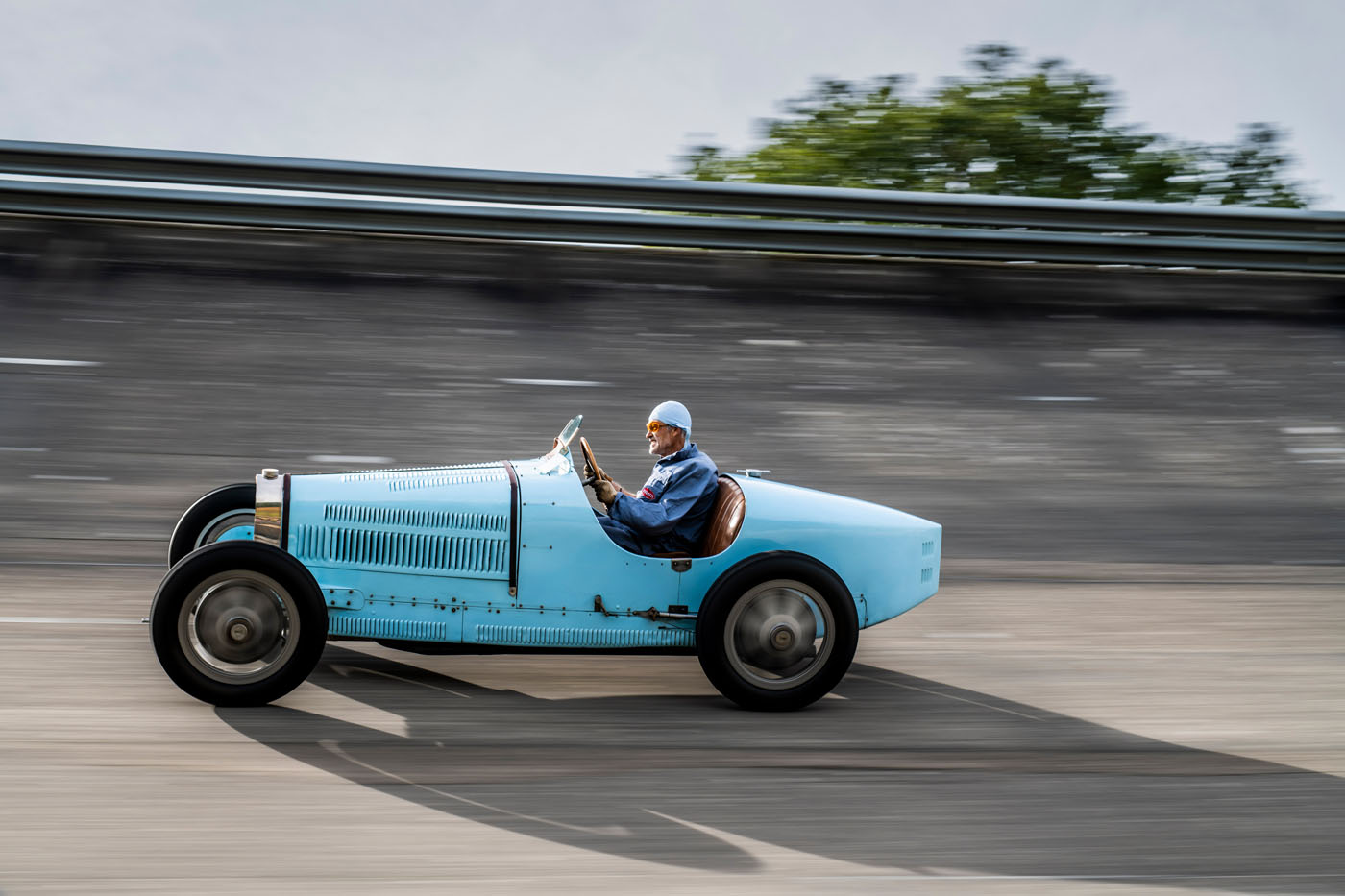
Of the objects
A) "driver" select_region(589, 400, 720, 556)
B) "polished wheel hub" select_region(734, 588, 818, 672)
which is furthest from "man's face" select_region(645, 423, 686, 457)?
"polished wheel hub" select_region(734, 588, 818, 672)

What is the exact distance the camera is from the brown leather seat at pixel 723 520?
554 centimetres

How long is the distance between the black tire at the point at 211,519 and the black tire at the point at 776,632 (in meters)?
2.15

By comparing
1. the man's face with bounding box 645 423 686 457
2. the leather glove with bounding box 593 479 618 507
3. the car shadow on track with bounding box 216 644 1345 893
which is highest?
the man's face with bounding box 645 423 686 457

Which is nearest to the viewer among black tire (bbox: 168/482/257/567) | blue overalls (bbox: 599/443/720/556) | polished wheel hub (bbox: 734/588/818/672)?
polished wheel hub (bbox: 734/588/818/672)

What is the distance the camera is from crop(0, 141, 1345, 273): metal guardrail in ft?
33.9

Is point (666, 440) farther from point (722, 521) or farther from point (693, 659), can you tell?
point (693, 659)

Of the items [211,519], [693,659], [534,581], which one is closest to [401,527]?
[534,581]

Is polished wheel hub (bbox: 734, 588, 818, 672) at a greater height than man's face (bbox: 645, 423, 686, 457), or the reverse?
man's face (bbox: 645, 423, 686, 457)

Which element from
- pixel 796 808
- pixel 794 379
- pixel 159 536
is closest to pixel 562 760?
pixel 796 808

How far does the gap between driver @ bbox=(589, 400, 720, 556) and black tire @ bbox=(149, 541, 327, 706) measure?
1321mm

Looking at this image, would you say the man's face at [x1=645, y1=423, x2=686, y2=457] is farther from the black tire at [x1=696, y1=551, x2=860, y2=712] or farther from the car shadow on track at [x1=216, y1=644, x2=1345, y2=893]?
the car shadow on track at [x1=216, y1=644, x2=1345, y2=893]

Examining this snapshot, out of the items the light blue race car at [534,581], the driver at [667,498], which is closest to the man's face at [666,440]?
the driver at [667,498]

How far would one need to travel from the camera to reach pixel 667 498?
5.59m

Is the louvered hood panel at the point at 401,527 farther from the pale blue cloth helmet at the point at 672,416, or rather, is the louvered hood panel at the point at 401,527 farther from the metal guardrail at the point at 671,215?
the metal guardrail at the point at 671,215
